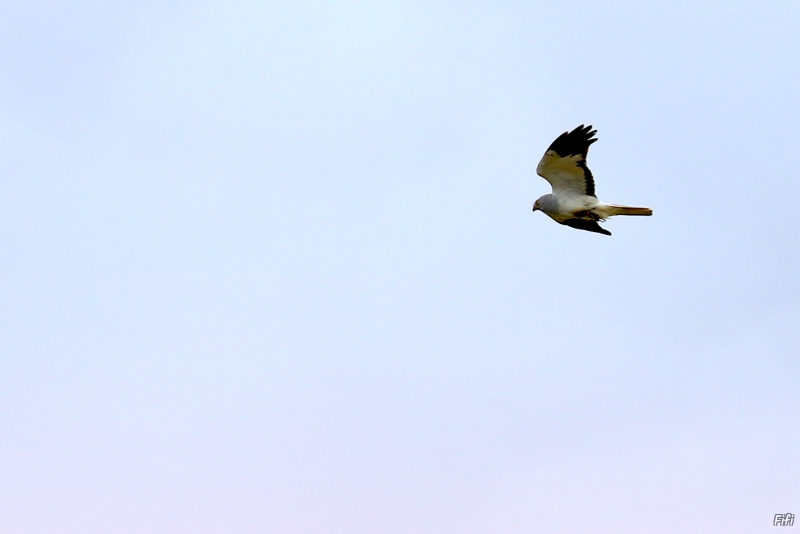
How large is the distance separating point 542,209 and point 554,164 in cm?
186

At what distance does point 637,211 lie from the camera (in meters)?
39.4

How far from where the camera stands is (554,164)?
4009 centimetres

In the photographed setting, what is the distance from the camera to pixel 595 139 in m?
39.7

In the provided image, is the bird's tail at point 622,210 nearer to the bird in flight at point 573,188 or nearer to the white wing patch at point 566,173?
the bird in flight at point 573,188

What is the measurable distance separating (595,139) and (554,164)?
1436 mm

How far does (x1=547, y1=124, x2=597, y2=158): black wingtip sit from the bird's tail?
1871 millimetres

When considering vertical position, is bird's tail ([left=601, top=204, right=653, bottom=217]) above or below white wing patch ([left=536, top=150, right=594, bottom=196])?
below

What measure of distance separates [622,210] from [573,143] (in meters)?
2.52

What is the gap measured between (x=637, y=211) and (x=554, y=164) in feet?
9.44

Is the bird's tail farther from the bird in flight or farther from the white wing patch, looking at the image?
the white wing patch

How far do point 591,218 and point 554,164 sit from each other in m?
2.06

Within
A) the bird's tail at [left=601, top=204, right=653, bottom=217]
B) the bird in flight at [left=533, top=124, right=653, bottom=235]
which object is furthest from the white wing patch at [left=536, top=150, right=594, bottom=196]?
the bird's tail at [left=601, top=204, right=653, bottom=217]

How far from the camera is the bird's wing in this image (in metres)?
39.5

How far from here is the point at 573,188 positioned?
1607 inches
